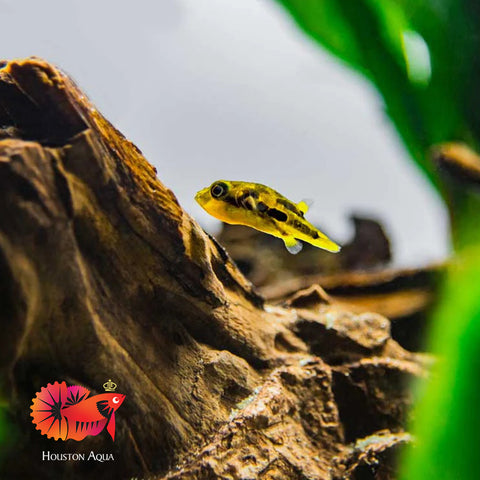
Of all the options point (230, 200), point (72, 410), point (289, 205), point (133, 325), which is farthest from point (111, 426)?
point (289, 205)

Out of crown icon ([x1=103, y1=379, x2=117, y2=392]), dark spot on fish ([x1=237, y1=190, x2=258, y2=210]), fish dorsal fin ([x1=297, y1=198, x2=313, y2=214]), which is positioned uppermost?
fish dorsal fin ([x1=297, y1=198, x2=313, y2=214])

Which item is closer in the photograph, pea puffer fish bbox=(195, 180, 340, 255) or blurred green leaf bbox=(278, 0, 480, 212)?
pea puffer fish bbox=(195, 180, 340, 255)

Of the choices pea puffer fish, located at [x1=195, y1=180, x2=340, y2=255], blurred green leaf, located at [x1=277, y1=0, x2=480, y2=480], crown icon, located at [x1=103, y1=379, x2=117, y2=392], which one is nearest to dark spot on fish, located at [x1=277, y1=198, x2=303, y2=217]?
pea puffer fish, located at [x1=195, y1=180, x2=340, y2=255]

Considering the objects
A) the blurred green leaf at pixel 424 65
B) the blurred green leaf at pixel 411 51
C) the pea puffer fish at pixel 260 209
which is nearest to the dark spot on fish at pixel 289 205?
the pea puffer fish at pixel 260 209

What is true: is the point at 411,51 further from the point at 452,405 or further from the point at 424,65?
the point at 452,405

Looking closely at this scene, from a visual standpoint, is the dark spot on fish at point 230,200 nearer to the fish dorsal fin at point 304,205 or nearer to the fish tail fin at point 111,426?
the fish dorsal fin at point 304,205

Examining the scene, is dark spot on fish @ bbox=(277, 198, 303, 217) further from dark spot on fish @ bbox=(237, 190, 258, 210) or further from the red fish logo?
the red fish logo

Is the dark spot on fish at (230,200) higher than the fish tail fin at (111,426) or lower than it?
higher

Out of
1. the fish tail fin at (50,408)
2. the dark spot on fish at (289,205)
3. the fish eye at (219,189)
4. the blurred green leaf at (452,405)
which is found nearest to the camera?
the fish tail fin at (50,408)
